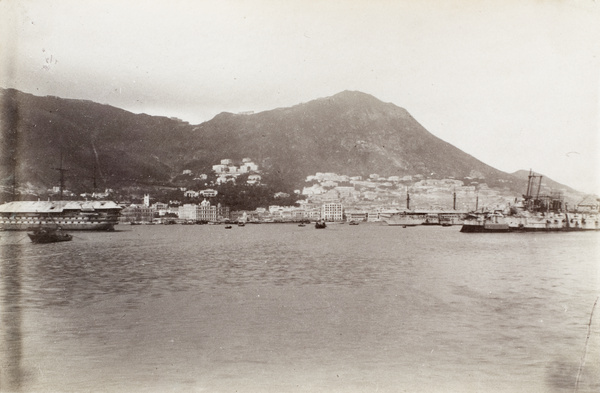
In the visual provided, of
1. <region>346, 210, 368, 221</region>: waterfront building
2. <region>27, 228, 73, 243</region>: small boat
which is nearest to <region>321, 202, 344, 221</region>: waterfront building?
<region>346, 210, 368, 221</region>: waterfront building

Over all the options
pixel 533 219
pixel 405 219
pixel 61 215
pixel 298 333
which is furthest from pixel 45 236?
pixel 405 219

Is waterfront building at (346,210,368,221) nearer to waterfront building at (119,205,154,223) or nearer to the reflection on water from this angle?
waterfront building at (119,205,154,223)

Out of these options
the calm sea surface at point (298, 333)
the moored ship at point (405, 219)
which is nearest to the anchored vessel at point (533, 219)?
the moored ship at point (405, 219)

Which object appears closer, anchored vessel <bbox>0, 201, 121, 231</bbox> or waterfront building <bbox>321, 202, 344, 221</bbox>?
anchored vessel <bbox>0, 201, 121, 231</bbox>

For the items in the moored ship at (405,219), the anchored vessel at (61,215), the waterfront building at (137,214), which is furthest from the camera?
the moored ship at (405,219)

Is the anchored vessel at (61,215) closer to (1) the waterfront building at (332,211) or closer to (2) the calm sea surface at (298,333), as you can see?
(1) the waterfront building at (332,211)

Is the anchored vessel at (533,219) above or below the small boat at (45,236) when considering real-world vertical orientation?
above

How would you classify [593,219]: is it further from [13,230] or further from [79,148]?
[13,230]

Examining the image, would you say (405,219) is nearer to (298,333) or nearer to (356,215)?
(356,215)

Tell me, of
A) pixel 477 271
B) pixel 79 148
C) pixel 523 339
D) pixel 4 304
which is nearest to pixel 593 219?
pixel 477 271
